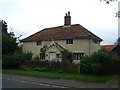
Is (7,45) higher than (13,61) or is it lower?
higher

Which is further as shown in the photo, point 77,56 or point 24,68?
point 77,56

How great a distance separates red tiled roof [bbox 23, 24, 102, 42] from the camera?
3919 cm

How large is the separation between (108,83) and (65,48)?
869 inches

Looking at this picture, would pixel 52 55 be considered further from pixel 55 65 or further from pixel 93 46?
pixel 55 65

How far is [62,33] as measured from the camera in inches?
1650

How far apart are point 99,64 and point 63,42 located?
18.6 metres

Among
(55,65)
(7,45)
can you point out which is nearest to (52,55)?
(7,45)

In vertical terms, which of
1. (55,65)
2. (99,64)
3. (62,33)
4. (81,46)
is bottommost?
(55,65)

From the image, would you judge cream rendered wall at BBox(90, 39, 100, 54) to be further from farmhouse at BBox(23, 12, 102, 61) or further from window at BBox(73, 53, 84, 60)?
window at BBox(73, 53, 84, 60)

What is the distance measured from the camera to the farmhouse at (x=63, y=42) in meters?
38.2

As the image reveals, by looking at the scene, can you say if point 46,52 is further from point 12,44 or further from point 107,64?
A: point 107,64

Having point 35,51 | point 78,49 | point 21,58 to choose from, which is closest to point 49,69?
point 21,58

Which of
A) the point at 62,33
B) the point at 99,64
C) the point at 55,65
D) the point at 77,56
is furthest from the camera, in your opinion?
the point at 62,33

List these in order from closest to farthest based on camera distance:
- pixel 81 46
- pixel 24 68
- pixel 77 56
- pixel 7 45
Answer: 1. pixel 24 68
2. pixel 7 45
3. pixel 81 46
4. pixel 77 56
